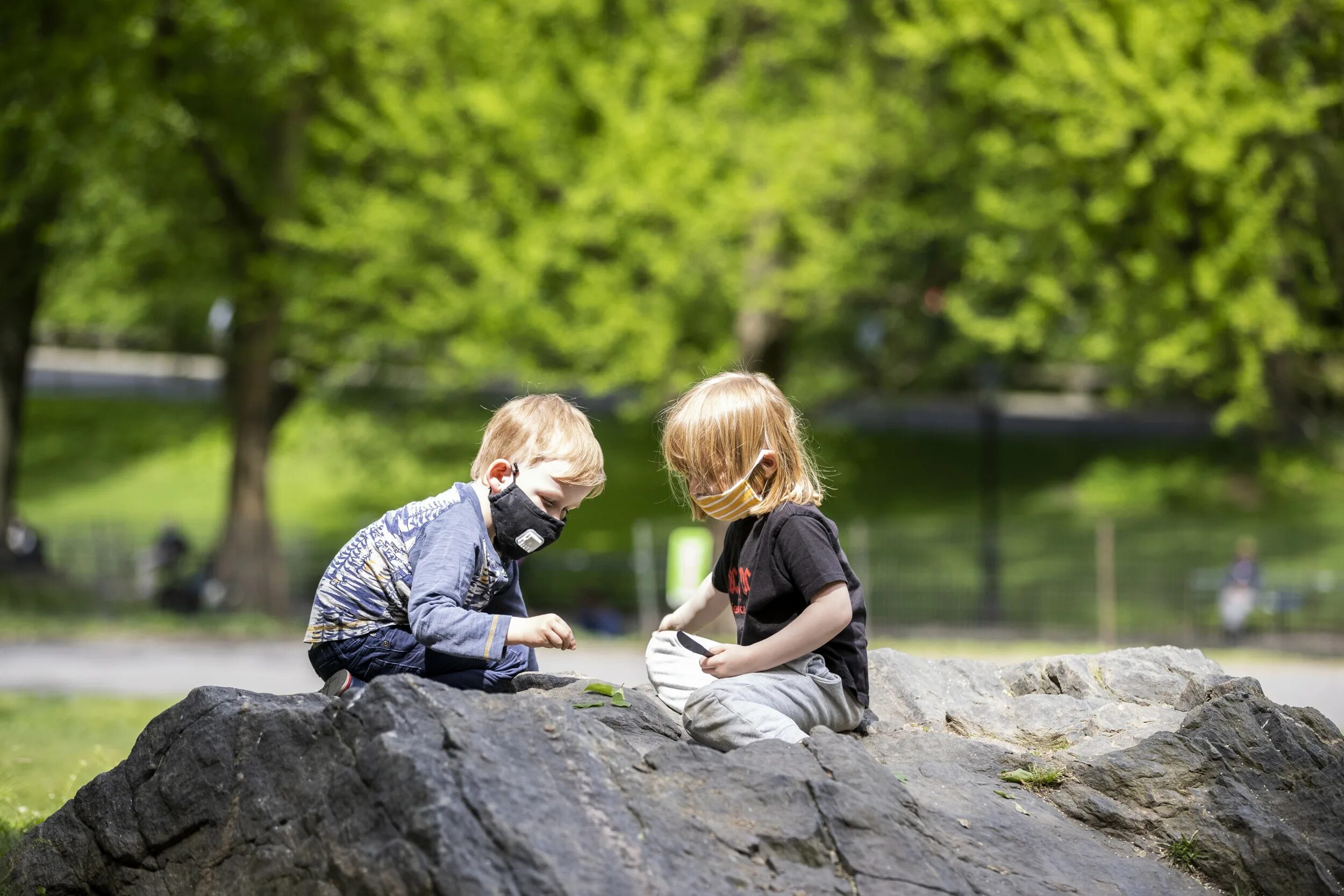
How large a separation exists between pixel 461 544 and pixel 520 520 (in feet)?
0.72

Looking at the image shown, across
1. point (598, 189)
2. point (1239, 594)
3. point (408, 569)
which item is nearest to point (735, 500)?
point (408, 569)

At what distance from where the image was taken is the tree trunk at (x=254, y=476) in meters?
18.5

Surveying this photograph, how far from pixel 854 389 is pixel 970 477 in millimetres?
11465

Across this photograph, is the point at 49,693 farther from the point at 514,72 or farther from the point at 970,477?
the point at 970,477

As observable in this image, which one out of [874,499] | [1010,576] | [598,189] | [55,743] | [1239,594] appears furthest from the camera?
[874,499]

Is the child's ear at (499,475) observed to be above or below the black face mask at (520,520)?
above

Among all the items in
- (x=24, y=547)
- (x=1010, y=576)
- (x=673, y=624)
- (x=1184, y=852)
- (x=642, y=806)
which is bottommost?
(x=1010, y=576)

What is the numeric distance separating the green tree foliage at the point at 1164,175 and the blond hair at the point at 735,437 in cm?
1143

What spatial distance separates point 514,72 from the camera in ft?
56.4

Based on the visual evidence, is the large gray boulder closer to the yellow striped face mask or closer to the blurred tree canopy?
the yellow striped face mask

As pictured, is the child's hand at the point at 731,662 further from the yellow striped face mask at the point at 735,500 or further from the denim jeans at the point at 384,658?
the denim jeans at the point at 384,658

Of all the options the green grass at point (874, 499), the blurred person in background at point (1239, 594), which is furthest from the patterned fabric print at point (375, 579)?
the blurred person in background at point (1239, 594)

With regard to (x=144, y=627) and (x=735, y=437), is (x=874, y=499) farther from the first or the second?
(x=735, y=437)

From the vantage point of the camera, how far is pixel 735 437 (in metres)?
4.29
